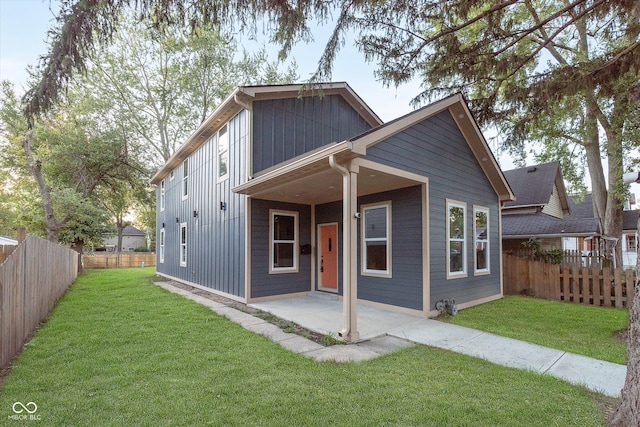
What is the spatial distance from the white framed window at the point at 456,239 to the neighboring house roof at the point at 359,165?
153cm

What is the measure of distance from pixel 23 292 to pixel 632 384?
22.1 feet

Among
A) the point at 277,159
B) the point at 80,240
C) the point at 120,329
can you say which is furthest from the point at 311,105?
the point at 80,240

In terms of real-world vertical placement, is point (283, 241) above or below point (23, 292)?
above

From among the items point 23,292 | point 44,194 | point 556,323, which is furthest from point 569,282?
point 44,194

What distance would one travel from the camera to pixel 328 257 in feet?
28.1

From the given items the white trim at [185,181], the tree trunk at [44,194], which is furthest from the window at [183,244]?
the tree trunk at [44,194]

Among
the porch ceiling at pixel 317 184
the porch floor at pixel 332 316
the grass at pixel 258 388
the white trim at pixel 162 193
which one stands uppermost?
the white trim at pixel 162 193

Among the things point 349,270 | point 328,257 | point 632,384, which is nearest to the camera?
point 632,384

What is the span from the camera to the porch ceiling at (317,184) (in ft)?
18.9

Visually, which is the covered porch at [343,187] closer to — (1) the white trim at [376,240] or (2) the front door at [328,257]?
(2) the front door at [328,257]

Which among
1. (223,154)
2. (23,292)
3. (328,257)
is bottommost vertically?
(23,292)

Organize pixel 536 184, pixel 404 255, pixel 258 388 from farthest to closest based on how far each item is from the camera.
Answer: pixel 536 184 → pixel 404 255 → pixel 258 388

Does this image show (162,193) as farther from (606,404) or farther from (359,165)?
(606,404)

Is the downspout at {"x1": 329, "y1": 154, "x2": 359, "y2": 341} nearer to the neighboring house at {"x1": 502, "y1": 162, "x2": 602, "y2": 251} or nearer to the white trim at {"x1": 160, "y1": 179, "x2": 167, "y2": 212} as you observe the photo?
the neighboring house at {"x1": 502, "y1": 162, "x2": 602, "y2": 251}
